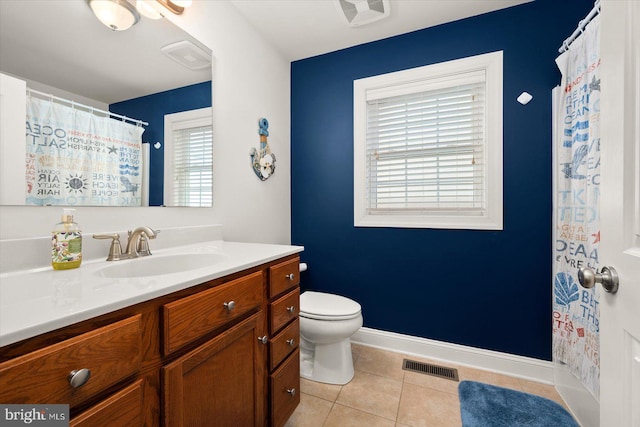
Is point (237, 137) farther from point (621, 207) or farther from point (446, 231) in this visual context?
point (621, 207)

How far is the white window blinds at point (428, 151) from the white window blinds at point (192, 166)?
1195mm

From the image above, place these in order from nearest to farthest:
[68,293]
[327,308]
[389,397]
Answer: [68,293] < [389,397] < [327,308]

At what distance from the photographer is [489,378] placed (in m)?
1.70

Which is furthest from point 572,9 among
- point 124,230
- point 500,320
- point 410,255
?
point 124,230

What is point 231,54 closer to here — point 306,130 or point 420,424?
point 306,130

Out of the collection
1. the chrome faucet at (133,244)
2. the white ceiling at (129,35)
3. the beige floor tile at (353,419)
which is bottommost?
the beige floor tile at (353,419)

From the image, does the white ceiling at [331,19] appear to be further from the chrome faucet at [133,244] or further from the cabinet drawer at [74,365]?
the cabinet drawer at [74,365]

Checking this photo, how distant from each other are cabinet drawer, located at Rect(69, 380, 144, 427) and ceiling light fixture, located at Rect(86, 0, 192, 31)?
134 cm

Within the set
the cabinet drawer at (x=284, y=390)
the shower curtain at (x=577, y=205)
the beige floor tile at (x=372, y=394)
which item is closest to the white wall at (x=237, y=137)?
the cabinet drawer at (x=284, y=390)

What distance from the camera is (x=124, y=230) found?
3.81 feet

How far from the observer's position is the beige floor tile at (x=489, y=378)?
164 centimetres

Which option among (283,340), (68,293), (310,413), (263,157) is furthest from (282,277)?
(263,157)

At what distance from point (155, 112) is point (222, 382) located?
3.94ft

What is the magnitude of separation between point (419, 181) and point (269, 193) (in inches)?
45.5
